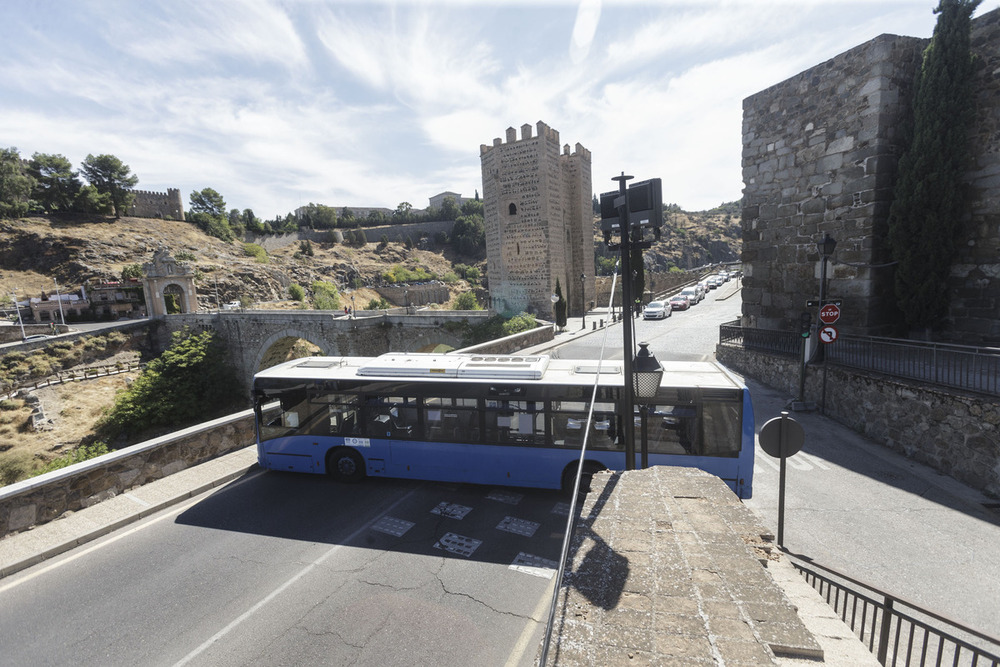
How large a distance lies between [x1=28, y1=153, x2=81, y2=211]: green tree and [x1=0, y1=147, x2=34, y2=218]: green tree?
2859 mm

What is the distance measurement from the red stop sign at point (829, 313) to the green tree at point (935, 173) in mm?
2223

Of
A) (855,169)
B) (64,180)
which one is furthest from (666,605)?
(64,180)

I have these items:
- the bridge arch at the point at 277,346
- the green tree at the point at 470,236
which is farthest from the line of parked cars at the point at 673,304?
the green tree at the point at 470,236

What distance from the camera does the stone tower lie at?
3338 cm

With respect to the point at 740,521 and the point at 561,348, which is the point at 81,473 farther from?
the point at 561,348

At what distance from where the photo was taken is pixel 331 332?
2923 centimetres

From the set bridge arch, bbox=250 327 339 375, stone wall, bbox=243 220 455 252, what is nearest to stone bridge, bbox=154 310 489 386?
bridge arch, bbox=250 327 339 375

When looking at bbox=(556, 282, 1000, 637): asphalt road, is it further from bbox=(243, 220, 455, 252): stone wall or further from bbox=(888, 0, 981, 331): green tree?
bbox=(243, 220, 455, 252): stone wall

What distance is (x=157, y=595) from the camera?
5.03 meters

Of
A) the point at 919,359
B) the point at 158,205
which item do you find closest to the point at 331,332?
the point at 919,359

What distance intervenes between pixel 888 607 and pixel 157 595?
7.06m

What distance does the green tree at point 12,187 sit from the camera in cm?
5347

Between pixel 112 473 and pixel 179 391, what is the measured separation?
3061cm

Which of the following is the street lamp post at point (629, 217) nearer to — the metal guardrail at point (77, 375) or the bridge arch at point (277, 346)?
the bridge arch at point (277, 346)
